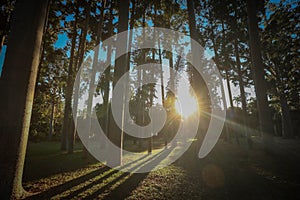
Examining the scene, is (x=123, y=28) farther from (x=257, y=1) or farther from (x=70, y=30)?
(x=257, y=1)

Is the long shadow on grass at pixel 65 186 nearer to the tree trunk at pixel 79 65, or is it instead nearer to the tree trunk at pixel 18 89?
the tree trunk at pixel 18 89

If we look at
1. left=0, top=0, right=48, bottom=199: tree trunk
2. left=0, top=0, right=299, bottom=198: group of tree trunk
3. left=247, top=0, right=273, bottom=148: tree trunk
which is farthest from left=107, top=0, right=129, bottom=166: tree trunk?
left=247, top=0, right=273, bottom=148: tree trunk

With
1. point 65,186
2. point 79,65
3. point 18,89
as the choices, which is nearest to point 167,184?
point 65,186

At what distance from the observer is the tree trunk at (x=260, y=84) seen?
8.48 m

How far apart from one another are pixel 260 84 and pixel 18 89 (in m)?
11.6

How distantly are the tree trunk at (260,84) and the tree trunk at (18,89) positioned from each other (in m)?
11.1

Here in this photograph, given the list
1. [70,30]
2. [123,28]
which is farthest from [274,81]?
[70,30]

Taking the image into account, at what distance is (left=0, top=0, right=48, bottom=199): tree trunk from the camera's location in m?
3.11

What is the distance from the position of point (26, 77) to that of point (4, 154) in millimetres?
1754

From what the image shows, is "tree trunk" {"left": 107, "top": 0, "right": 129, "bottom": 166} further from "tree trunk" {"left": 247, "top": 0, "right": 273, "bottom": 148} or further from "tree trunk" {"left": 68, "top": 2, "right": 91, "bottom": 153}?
"tree trunk" {"left": 247, "top": 0, "right": 273, "bottom": 148}

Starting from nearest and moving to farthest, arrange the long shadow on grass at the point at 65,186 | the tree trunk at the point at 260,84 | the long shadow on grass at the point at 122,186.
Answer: the long shadow on grass at the point at 65,186
the long shadow on grass at the point at 122,186
the tree trunk at the point at 260,84

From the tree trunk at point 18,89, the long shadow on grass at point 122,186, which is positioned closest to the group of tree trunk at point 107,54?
the tree trunk at point 18,89

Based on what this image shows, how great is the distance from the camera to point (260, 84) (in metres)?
9.05

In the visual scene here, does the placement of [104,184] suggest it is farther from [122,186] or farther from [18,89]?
[18,89]
